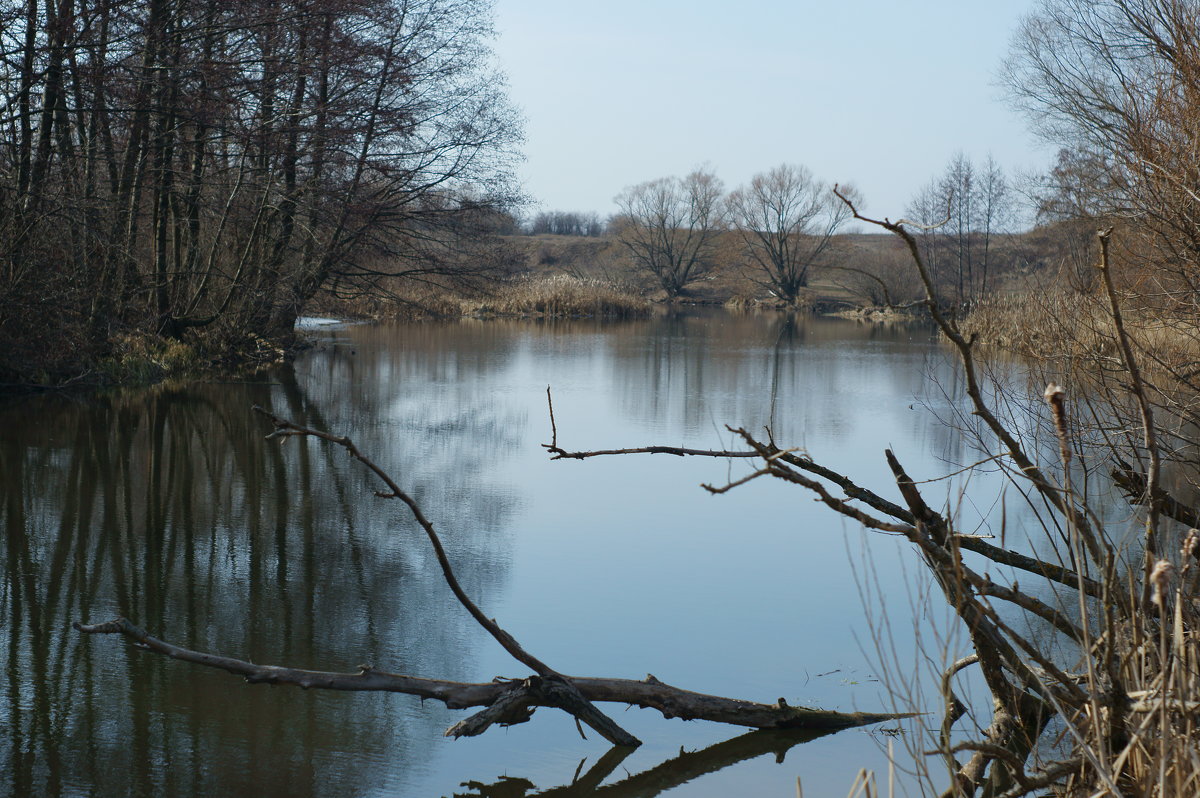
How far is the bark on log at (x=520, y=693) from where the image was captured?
12.6 feet

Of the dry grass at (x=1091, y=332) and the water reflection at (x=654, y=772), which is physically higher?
the dry grass at (x=1091, y=332)

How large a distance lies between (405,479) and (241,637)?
4045mm

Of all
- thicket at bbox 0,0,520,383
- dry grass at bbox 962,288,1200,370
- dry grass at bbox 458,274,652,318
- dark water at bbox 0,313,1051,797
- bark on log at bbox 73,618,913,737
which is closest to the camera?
bark on log at bbox 73,618,913,737

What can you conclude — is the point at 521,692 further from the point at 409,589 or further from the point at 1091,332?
the point at 1091,332

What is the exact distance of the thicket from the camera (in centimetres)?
1188

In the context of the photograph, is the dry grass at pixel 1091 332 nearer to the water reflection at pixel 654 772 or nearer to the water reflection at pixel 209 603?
the water reflection at pixel 654 772

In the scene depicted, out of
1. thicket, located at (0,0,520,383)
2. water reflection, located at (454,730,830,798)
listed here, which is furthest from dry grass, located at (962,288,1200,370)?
thicket, located at (0,0,520,383)

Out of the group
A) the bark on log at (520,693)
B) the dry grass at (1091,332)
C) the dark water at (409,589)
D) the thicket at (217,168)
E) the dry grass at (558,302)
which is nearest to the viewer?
the bark on log at (520,693)

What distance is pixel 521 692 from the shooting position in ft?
13.3

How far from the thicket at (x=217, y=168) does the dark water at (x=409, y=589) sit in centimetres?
171

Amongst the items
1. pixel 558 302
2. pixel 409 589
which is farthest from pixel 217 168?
pixel 558 302

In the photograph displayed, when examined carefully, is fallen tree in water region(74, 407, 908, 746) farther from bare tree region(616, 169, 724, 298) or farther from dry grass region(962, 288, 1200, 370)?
bare tree region(616, 169, 724, 298)

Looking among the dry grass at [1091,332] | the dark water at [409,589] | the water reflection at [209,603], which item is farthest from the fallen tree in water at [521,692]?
the dry grass at [1091,332]

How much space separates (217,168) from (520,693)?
48.3ft
